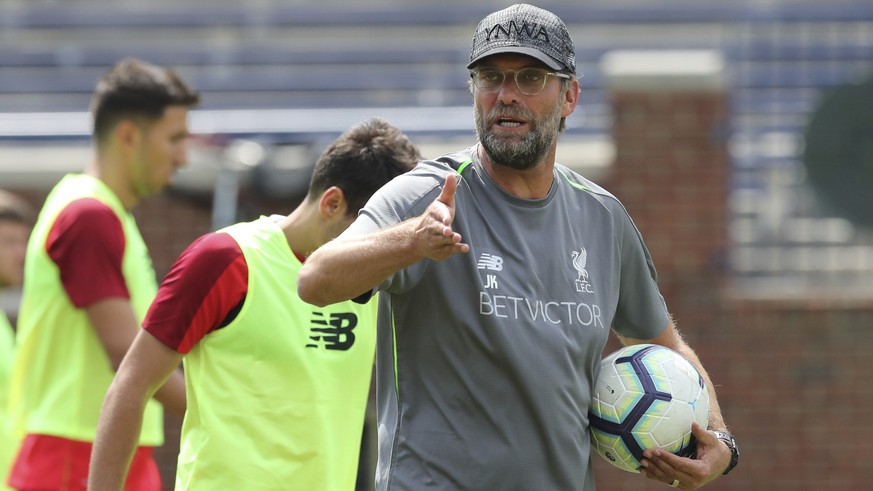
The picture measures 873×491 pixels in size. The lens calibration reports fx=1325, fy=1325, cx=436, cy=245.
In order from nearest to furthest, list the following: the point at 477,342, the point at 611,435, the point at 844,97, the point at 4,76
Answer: the point at 477,342 → the point at 611,435 → the point at 844,97 → the point at 4,76

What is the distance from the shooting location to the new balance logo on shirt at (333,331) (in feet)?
13.4

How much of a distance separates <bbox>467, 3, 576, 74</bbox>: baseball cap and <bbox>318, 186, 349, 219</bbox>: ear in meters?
0.75

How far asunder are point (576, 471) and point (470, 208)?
30.1 inches

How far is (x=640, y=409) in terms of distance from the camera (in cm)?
370

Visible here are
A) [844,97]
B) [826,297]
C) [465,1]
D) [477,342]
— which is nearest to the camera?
[477,342]

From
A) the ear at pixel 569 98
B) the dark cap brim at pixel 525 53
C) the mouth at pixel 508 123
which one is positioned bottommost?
the mouth at pixel 508 123

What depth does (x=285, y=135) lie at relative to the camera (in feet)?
35.9

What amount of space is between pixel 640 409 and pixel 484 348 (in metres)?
0.59

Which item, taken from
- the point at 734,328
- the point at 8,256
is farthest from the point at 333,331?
the point at 734,328

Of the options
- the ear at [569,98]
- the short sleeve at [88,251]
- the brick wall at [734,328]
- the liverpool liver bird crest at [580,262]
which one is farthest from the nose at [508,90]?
the brick wall at [734,328]

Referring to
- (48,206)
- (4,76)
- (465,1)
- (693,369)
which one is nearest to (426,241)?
(693,369)

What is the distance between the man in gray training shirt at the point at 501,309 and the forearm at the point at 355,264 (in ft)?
0.05

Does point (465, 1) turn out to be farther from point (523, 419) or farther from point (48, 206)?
point (523, 419)

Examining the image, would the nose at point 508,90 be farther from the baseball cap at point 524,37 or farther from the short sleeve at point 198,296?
the short sleeve at point 198,296
